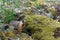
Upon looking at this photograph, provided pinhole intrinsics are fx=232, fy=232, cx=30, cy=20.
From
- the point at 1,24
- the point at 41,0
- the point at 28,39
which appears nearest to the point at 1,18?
the point at 1,24

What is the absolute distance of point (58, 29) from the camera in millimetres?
3699

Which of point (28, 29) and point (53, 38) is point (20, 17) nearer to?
point (28, 29)

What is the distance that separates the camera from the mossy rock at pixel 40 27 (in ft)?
11.3

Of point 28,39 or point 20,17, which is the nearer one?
point 28,39

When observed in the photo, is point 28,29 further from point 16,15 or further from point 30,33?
point 16,15

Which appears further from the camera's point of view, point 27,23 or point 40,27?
point 27,23

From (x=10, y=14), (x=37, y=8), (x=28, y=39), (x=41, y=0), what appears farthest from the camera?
(x=41, y=0)

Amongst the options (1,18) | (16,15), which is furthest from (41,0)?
(1,18)

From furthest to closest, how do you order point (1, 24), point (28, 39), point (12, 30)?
1. point (1, 24)
2. point (12, 30)
3. point (28, 39)

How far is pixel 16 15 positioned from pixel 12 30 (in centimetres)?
80

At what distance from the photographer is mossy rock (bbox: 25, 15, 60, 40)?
3.45m

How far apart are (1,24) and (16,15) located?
59cm

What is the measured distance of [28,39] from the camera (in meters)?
3.27

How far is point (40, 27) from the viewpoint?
3.66 m
